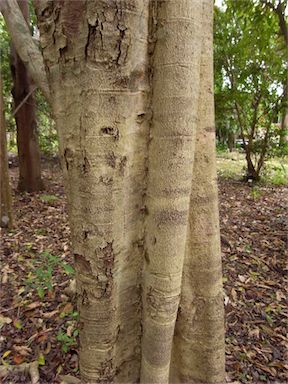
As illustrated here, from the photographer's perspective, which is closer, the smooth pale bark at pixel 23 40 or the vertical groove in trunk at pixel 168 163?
the vertical groove in trunk at pixel 168 163

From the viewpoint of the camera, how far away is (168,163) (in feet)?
3.67

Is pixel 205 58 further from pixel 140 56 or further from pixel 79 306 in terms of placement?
pixel 79 306

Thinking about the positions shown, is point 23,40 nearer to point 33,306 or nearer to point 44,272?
point 44,272

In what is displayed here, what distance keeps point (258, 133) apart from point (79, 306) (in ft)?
19.3

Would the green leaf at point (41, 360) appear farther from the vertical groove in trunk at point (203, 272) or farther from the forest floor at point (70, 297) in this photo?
the vertical groove in trunk at point (203, 272)

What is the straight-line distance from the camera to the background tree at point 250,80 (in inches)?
216

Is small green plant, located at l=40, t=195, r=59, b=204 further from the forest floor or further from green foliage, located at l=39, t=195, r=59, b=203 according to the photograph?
the forest floor

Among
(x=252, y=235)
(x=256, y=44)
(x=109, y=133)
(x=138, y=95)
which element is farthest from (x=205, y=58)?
(x=256, y=44)

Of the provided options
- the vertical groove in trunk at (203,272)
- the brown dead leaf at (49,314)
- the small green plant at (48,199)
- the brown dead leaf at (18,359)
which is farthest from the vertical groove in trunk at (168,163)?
the small green plant at (48,199)

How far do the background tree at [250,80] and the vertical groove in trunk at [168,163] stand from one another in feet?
15.6

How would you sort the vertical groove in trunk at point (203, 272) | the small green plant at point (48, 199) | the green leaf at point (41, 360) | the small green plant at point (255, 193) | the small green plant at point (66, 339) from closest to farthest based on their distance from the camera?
the vertical groove in trunk at point (203, 272) → the green leaf at point (41, 360) → the small green plant at point (66, 339) → the small green plant at point (48, 199) → the small green plant at point (255, 193)

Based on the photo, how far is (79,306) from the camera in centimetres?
121

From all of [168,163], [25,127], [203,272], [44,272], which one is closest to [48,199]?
[25,127]

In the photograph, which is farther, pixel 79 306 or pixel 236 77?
pixel 236 77
